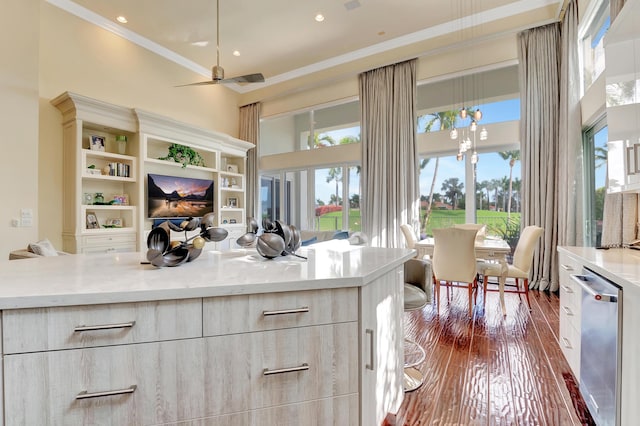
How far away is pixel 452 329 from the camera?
9.32 feet

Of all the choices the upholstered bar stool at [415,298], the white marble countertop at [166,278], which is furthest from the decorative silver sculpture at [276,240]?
the upholstered bar stool at [415,298]

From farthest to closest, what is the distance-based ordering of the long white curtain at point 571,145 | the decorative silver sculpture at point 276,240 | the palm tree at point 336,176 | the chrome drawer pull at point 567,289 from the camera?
the palm tree at point 336,176
the long white curtain at point 571,145
the chrome drawer pull at point 567,289
the decorative silver sculpture at point 276,240

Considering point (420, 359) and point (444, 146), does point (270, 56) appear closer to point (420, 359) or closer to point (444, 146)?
point (444, 146)

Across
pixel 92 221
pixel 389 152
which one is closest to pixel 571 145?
pixel 389 152

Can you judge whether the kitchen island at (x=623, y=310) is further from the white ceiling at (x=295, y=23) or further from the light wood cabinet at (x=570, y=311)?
the white ceiling at (x=295, y=23)

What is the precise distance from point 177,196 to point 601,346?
579 centimetres

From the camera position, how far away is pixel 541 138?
425cm

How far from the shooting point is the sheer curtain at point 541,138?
13.5 ft

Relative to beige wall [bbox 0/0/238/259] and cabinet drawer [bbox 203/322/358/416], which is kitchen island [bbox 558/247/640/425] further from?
beige wall [bbox 0/0/238/259]

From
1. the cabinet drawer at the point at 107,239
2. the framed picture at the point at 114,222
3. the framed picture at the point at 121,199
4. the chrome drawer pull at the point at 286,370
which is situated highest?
the framed picture at the point at 121,199

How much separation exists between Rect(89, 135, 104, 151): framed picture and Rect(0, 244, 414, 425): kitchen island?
13.3ft

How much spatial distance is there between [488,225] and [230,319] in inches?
197

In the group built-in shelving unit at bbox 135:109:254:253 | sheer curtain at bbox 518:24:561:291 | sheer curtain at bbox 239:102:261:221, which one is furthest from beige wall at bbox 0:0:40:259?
sheer curtain at bbox 518:24:561:291

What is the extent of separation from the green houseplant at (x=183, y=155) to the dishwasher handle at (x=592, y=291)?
18.8 feet
